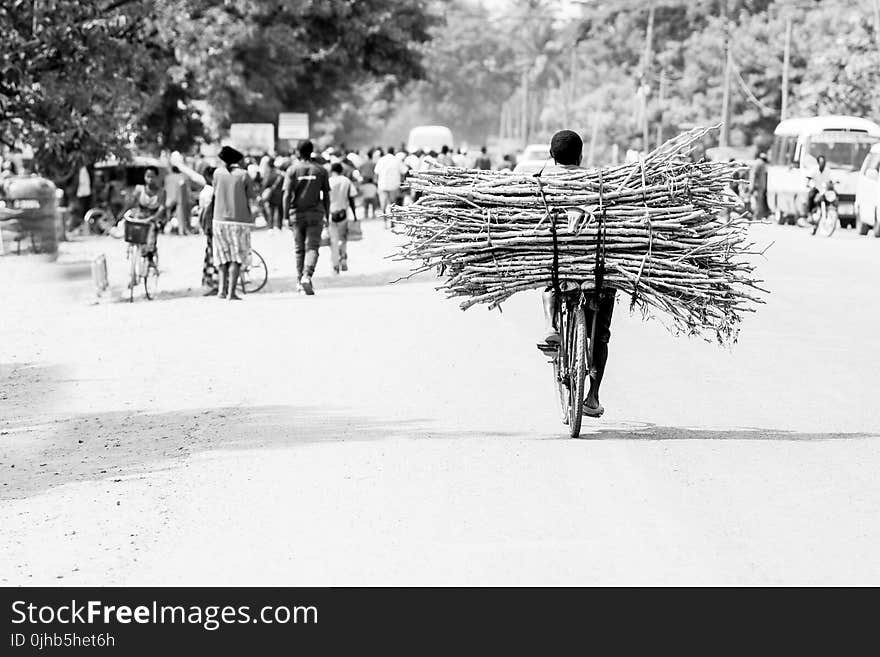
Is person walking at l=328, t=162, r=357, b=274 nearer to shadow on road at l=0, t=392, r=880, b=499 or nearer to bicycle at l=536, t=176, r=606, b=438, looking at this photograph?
shadow on road at l=0, t=392, r=880, b=499

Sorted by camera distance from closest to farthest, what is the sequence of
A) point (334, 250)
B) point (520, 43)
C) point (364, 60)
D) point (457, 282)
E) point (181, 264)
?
point (457, 282) < point (334, 250) < point (181, 264) < point (364, 60) < point (520, 43)

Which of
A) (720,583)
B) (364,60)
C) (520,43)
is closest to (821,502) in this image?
(720,583)

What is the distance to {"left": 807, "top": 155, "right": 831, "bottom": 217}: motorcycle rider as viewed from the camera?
124 ft

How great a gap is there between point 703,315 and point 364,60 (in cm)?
4517

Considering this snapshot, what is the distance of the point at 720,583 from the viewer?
652 cm

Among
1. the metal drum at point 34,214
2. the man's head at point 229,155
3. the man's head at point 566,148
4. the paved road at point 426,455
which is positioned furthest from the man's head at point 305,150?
the metal drum at point 34,214

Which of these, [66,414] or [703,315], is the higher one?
[703,315]

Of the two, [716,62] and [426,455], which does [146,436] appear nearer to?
[426,455]

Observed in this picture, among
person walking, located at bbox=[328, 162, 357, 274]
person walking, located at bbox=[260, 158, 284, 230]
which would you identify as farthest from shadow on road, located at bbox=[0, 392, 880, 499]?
person walking, located at bbox=[260, 158, 284, 230]

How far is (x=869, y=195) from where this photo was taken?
1420 inches

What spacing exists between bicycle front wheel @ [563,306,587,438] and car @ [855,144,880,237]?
25.8 m

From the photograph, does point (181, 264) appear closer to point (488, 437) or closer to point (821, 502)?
point (488, 437)

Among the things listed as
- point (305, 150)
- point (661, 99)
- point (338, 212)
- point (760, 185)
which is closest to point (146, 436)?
point (305, 150)

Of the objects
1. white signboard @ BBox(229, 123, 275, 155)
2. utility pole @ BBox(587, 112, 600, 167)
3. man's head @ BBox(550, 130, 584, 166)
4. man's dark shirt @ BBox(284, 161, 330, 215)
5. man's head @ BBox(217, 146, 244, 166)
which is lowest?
utility pole @ BBox(587, 112, 600, 167)
